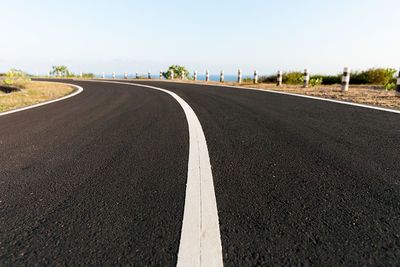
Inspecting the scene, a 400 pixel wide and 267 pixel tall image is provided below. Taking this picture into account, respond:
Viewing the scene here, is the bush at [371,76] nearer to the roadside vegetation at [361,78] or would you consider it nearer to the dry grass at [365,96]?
the roadside vegetation at [361,78]

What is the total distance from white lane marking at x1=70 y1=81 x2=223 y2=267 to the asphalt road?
1.8 inches

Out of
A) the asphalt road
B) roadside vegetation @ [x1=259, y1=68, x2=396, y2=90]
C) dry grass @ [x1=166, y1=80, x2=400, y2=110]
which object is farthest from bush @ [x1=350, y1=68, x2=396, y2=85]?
the asphalt road

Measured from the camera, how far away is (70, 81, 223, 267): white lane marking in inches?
46.1

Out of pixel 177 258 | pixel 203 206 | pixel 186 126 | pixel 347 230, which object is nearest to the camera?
A: pixel 177 258

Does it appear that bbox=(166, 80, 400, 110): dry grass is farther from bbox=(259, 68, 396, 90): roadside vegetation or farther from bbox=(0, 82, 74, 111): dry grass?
bbox=(0, 82, 74, 111): dry grass

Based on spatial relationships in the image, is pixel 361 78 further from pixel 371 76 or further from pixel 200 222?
pixel 200 222

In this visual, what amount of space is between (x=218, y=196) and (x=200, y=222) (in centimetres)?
34

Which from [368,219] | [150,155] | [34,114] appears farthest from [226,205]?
[34,114]

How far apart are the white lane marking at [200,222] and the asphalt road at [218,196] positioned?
46 millimetres

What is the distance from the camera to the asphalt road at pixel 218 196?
1.25 m

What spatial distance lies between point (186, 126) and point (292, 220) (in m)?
2.72

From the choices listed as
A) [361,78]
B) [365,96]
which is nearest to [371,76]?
[361,78]

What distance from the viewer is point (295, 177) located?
6.82 feet

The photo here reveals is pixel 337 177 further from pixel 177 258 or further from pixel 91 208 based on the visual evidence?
pixel 91 208
